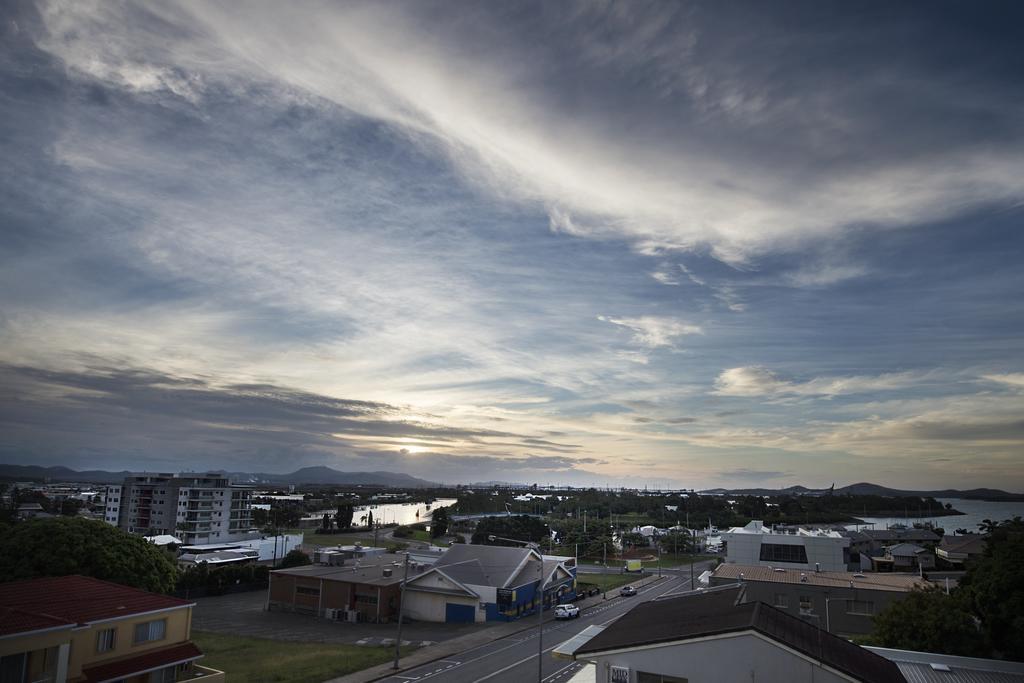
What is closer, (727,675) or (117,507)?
(727,675)

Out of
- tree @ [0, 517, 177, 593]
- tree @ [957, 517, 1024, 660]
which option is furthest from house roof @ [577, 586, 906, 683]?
tree @ [0, 517, 177, 593]

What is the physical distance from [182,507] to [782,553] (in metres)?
118

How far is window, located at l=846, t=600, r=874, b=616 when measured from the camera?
A: 5175cm

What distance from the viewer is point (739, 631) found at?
21516 millimetres

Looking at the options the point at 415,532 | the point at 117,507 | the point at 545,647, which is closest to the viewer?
the point at 545,647

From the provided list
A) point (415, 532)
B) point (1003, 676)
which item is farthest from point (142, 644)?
point (415, 532)

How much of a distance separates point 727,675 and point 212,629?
48509 mm

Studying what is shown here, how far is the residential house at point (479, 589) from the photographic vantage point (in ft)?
193

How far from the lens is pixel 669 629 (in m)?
24.5

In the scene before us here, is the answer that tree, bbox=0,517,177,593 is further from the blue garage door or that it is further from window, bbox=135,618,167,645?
the blue garage door

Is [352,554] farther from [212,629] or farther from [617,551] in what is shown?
[617,551]

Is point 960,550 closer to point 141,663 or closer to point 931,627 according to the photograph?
point 931,627

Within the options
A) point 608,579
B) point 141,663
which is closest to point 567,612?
point 608,579

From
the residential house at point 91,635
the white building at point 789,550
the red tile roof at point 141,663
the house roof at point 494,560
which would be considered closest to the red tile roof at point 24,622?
the residential house at point 91,635
